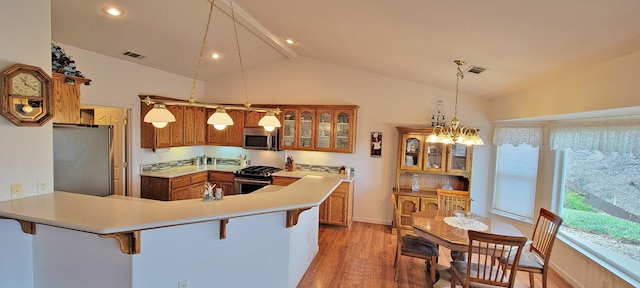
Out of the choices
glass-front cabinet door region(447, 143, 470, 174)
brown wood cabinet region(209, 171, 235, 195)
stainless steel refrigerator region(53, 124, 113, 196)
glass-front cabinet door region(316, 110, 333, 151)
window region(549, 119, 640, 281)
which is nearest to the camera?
window region(549, 119, 640, 281)

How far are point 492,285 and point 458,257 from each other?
778 mm

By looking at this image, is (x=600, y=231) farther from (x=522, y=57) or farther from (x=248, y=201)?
(x=248, y=201)

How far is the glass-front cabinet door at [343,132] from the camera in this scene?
4.90m

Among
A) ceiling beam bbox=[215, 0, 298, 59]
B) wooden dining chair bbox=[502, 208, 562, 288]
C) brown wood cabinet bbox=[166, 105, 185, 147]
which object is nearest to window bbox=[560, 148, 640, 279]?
wooden dining chair bbox=[502, 208, 562, 288]

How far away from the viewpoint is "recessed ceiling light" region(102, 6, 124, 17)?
294cm

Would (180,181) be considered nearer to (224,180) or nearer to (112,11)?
(224,180)

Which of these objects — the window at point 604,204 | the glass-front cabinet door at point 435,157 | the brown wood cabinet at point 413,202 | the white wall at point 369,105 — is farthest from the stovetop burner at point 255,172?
the window at point 604,204

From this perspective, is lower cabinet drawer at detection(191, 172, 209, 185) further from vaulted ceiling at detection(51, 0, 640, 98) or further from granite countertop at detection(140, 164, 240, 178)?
vaulted ceiling at detection(51, 0, 640, 98)

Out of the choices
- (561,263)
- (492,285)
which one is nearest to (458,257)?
(492,285)

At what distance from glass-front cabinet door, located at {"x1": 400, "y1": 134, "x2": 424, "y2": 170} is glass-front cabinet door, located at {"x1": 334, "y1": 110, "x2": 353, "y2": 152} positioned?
35.1 inches

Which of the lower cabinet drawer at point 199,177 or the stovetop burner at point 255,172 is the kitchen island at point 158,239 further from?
the lower cabinet drawer at point 199,177

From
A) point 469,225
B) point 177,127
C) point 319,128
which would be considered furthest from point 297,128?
point 469,225

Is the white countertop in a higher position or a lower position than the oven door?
higher

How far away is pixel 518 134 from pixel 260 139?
4.16m
